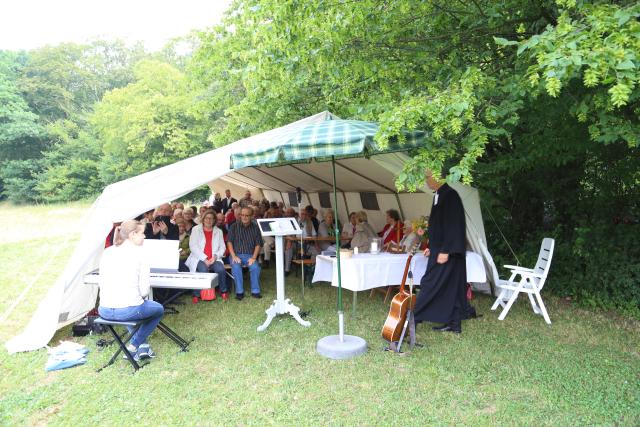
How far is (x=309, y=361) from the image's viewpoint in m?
4.50

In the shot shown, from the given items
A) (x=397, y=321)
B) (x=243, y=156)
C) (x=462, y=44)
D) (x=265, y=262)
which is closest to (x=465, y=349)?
(x=397, y=321)

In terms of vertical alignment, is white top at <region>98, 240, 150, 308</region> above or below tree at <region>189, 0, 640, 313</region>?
below

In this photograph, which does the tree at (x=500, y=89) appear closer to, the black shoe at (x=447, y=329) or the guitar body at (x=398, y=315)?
the guitar body at (x=398, y=315)

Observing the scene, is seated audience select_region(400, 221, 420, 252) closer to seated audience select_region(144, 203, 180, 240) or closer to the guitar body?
the guitar body

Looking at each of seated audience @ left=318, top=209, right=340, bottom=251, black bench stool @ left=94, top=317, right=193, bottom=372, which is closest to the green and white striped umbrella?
black bench stool @ left=94, top=317, right=193, bottom=372

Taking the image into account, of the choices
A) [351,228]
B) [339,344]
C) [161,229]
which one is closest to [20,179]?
[161,229]

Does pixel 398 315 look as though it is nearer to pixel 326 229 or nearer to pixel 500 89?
pixel 500 89

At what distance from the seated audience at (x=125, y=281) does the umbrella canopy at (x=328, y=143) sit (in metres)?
1.42

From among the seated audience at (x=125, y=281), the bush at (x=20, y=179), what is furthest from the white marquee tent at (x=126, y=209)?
the bush at (x=20, y=179)

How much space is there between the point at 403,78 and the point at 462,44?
2.43 feet

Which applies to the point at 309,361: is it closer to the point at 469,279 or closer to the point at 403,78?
the point at 469,279

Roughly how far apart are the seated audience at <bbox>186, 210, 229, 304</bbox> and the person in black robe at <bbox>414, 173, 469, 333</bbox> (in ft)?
10.1

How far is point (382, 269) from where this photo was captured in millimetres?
5844

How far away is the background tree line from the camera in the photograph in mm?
3387
